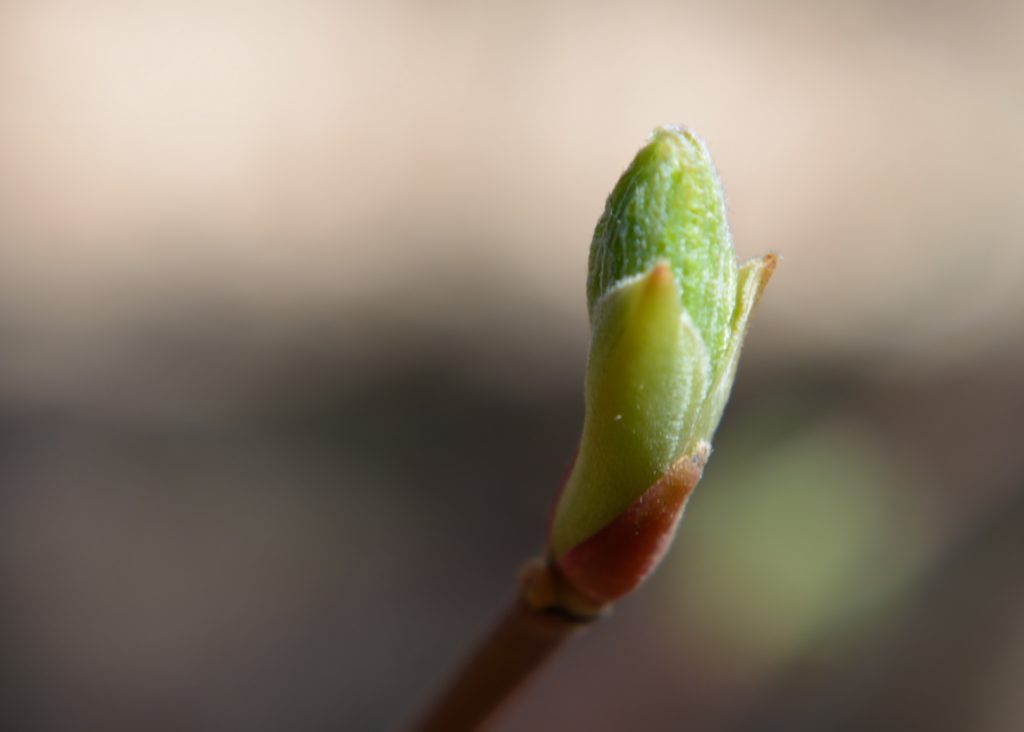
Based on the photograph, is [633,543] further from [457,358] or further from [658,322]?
[457,358]

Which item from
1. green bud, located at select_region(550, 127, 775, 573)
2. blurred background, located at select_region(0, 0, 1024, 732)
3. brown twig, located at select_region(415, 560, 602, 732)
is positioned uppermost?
green bud, located at select_region(550, 127, 775, 573)

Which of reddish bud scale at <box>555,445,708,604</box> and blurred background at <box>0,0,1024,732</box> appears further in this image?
blurred background at <box>0,0,1024,732</box>

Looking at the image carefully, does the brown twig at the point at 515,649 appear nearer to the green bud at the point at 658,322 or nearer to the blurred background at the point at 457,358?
the green bud at the point at 658,322

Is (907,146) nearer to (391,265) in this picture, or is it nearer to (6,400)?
(391,265)

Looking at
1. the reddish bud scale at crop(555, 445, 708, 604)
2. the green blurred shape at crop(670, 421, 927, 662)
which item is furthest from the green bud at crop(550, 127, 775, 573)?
the green blurred shape at crop(670, 421, 927, 662)

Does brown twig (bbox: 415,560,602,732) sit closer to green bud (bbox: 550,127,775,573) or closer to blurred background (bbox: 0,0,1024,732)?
green bud (bbox: 550,127,775,573)

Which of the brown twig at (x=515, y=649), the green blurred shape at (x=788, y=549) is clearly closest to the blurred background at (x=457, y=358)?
the green blurred shape at (x=788, y=549)

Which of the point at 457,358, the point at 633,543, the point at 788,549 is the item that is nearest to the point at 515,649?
the point at 633,543

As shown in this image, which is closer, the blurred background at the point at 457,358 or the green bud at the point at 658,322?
the green bud at the point at 658,322
